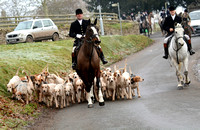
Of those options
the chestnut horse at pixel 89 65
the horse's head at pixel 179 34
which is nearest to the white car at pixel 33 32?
the horse's head at pixel 179 34

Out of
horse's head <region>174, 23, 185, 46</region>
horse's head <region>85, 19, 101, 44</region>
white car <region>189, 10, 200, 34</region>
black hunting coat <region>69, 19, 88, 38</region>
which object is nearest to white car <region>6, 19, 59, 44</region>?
white car <region>189, 10, 200, 34</region>

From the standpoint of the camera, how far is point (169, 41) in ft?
49.1

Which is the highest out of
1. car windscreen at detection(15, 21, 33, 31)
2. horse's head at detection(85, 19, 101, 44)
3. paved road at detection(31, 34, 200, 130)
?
horse's head at detection(85, 19, 101, 44)

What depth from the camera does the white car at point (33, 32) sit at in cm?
2869

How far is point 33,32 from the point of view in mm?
29438

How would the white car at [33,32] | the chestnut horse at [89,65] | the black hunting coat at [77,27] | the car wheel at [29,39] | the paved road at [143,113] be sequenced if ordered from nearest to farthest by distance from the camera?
the paved road at [143,113], the chestnut horse at [89,65], the black hunting coat at [77,27], the white car at [33,32], the car wheel at [29,39]

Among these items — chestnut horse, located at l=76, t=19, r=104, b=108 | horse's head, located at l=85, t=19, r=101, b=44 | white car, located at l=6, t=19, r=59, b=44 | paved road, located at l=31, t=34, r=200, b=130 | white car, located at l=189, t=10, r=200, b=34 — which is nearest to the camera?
paved road, located at l=31, t=34, r=200, b=130

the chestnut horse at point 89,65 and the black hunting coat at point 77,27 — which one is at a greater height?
the black hunting coat at point 77,27

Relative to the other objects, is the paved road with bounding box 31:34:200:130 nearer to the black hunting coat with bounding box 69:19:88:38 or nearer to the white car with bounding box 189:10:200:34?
the black hunting coat with bounding box 69:19:88:38

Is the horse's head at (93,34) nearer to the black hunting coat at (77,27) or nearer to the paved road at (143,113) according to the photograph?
the black hunting coat at (77,27)

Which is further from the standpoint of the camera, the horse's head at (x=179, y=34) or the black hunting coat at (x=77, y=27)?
the horse's head at (x=179, y=34)

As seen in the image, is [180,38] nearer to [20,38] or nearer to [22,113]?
[22,113]

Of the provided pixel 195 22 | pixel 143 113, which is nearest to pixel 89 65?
pixel 143 113

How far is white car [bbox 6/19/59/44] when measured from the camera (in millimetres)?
28688
